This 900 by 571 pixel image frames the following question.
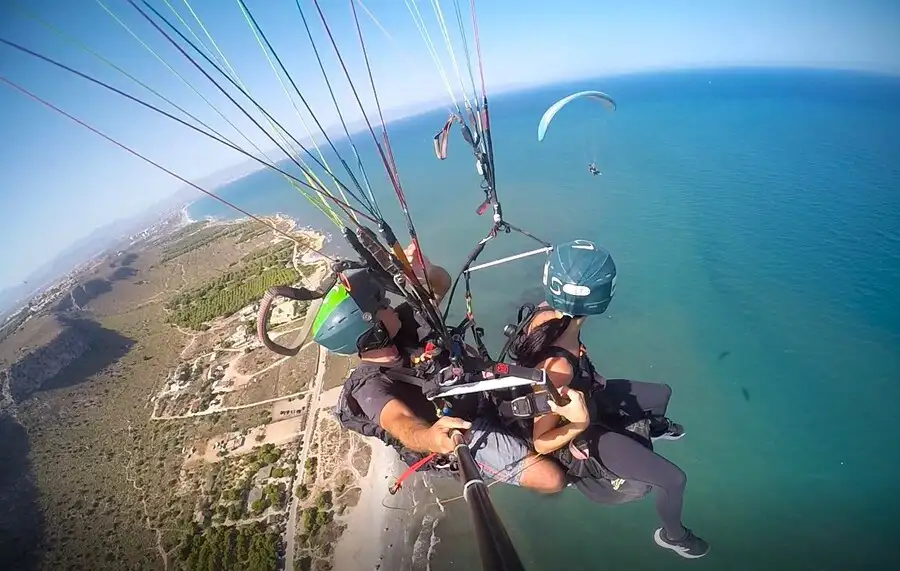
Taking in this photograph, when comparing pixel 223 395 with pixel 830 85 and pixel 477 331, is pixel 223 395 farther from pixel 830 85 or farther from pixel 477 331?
pixel 830 85

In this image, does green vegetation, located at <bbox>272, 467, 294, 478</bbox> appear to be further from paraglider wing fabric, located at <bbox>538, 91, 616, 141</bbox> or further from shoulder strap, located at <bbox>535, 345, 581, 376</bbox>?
shoulder strap, located at <bbox>535, 345, 581, 376</bbox>

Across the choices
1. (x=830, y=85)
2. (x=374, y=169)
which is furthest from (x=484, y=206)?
(x=830, y=85)

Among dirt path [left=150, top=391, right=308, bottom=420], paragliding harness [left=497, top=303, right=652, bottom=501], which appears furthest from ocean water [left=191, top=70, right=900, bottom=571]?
paragliding harness [left=497, top=303, right=652, bottom=501]

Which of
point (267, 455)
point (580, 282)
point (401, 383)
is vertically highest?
point (580, 282)

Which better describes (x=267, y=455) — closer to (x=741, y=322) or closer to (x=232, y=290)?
(x=741, y=322)

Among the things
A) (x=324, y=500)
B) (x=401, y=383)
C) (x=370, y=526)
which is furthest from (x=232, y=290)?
(x=401, y=383)
